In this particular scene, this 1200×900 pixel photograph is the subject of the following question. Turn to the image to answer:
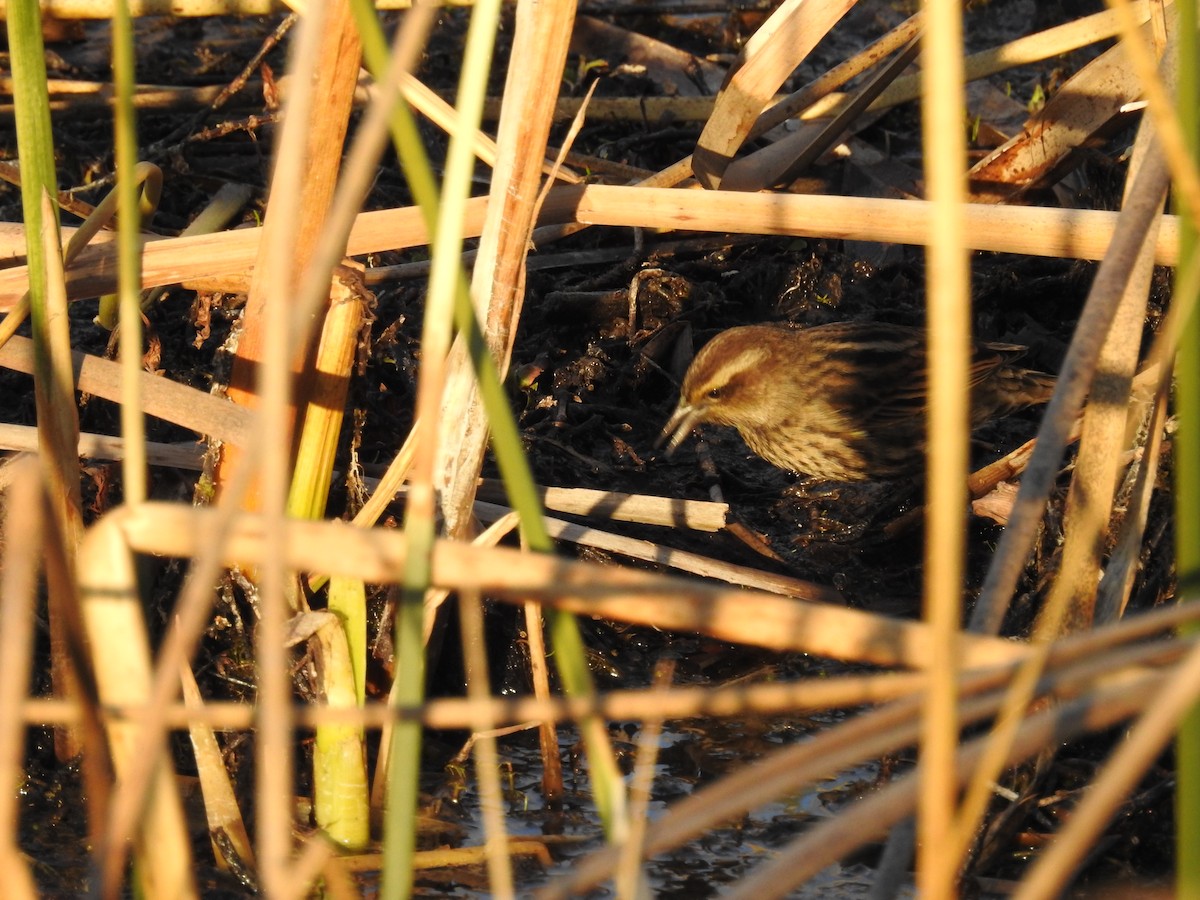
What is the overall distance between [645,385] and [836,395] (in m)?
0.73

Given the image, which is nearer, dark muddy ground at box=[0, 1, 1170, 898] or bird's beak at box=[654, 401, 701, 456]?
dark muddy ground at box=[0, 1, 1170, 898]

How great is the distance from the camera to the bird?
17.1 feet

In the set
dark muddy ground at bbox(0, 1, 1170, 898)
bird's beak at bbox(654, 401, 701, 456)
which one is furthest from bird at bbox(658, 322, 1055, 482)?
dark muddy ground at bbox(0, 1, 1170, 898)

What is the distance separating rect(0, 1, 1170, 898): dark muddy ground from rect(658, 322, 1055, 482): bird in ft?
0.50

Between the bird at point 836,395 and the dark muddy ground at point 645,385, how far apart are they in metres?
0.15

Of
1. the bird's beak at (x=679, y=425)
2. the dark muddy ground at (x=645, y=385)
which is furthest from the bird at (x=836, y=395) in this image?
the dark muddy ground at (x=645, y=385)

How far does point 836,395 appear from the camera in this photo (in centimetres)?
544

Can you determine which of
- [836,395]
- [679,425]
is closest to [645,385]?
[679,425]

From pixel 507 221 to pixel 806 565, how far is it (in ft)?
6.93

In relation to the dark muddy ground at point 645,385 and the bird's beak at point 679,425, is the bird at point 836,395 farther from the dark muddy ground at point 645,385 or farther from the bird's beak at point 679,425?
the dark muddy ground at point 645,385

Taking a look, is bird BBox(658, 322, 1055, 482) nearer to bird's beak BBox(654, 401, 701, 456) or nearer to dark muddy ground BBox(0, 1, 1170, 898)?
bird's beak BBox(654, 401, 701, 456)

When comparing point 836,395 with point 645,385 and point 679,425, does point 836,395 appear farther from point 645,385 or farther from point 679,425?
point 645,385

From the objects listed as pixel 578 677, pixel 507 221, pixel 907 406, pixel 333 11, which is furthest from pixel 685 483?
pixel 578 677

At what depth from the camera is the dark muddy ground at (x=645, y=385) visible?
358 centimetres
